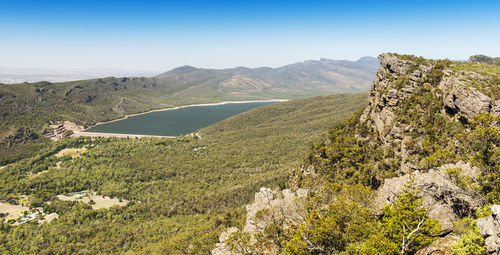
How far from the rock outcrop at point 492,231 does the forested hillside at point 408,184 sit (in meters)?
0.09

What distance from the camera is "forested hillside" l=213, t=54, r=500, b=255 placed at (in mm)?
28453

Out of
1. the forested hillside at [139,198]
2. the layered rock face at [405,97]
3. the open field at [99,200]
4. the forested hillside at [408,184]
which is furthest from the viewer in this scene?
the open field at [99,200]

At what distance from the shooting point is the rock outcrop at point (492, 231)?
67.6ft

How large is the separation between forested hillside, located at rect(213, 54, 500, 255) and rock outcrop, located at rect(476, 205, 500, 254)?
0.29 feet

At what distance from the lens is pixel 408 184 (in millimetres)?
35156

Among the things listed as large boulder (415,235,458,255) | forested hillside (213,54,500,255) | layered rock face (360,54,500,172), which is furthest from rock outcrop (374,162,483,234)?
layered rock face (360,54,500,172)

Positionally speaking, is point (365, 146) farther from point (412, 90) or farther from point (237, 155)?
point (237, 155)

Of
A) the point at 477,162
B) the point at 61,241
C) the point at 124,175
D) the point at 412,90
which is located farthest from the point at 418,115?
the point at 124,175

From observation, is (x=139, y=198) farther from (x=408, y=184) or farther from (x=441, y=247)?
(x=441, y=247)

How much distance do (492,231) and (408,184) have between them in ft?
46.0

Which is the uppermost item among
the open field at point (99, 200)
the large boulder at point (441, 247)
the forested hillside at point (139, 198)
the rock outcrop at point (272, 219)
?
the large boulder at point (441, 247)

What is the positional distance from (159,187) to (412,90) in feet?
478

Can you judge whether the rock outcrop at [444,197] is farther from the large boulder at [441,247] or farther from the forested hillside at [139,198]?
the forested hillside at [139,198]

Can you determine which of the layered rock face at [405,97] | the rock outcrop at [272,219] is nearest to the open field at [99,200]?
the rock outcrop at [272,219]
